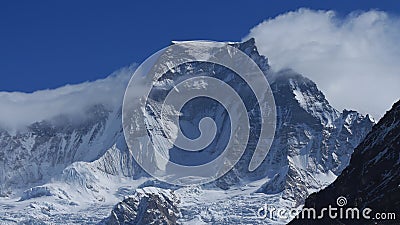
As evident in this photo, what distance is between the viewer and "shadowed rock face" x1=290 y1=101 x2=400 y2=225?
150m

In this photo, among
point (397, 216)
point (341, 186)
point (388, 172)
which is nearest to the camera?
point (397, 216)

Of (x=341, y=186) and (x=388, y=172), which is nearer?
(x=388, y=172)

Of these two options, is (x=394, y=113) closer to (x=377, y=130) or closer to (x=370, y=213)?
(x=377, y=130)

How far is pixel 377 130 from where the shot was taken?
555ft

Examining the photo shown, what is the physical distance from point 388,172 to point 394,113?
1451cm

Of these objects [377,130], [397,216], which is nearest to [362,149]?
[377,130]

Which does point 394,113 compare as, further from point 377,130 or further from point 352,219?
point 352,219

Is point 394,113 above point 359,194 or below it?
above

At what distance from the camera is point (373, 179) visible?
158 metres

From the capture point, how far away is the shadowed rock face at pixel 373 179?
15050cm

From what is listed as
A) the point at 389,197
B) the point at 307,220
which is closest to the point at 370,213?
the point at 389,197

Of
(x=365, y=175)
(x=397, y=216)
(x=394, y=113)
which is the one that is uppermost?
(x=394, y=113)

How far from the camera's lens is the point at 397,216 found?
142875 millimetres

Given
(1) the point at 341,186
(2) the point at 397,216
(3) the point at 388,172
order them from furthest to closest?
(1) the point at 341,186 < (3) the point at 388,172 < (2) the point at 397,216
